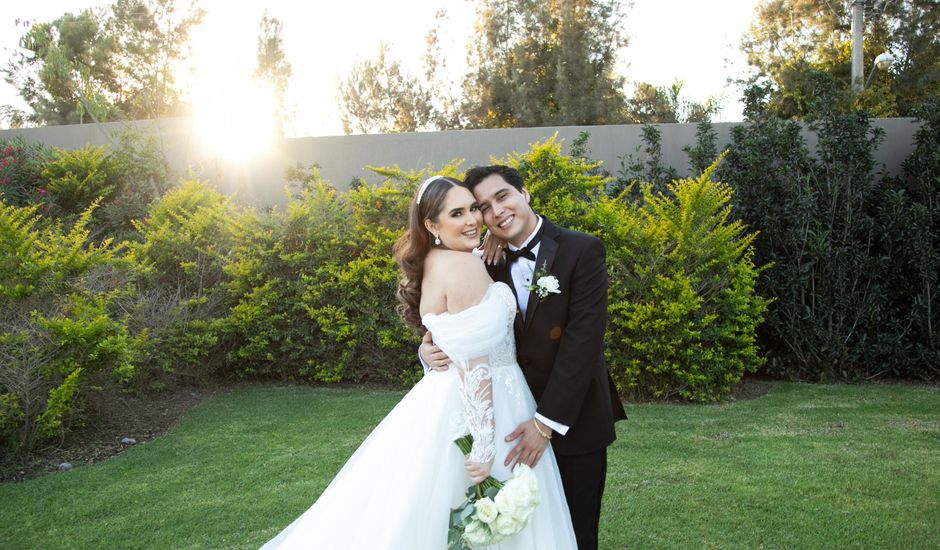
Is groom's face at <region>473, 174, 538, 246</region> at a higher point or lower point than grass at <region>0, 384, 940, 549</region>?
higher

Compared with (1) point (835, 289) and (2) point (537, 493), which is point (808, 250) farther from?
(2) point (537, 493)

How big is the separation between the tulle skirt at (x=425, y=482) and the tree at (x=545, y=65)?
81.7ft

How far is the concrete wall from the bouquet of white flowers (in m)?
8.05

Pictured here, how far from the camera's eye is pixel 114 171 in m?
11.9

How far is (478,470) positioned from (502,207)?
0.97 m

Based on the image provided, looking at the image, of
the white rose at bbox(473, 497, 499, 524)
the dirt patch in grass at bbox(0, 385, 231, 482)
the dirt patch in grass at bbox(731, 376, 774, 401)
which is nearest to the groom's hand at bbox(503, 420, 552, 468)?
the white rose at bbox(473, 497, 499, 524)

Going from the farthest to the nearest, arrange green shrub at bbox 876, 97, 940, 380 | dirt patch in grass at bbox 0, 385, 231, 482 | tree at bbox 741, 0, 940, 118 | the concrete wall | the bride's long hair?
tree at bbox 741, 0, 940, 118
the concrete wall
green shrub at bbox 876, 97, 940, 380
dirt patch in grass at bbox 0, 385, 231, 482
the bride's long hair

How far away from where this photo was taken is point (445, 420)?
271 centimetres

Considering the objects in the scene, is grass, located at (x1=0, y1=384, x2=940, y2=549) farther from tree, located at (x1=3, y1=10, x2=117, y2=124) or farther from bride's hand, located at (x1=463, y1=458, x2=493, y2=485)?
tree, located at (x1=3, y1=10, x2=117, y2=124)

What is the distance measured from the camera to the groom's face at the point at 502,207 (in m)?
2.81

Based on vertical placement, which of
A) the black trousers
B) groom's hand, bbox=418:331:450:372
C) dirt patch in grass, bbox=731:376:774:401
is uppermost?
groom's hand, bbox=418:331:450:372

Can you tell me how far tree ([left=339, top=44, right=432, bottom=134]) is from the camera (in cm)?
3019

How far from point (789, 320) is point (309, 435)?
539 centimetres

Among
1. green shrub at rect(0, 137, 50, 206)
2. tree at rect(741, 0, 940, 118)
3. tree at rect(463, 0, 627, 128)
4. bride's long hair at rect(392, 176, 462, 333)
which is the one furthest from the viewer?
tree at rect(463, 0, 627, 128)
